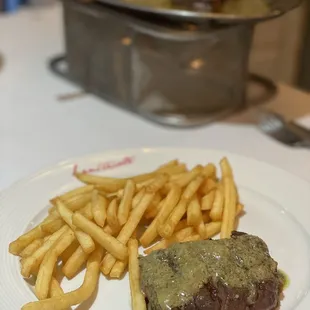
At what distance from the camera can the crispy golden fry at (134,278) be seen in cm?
85

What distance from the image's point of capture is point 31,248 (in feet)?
3.12

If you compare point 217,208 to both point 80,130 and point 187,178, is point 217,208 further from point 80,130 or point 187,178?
point 80,130

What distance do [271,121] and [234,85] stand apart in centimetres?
13

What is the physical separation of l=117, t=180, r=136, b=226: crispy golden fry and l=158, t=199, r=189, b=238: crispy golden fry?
0.06 m

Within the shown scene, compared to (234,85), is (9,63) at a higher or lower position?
lower

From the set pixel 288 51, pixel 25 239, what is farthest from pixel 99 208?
A: pixel 288 51

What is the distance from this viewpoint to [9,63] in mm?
1943

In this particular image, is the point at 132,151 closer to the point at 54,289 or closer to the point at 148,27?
the point at 148,27

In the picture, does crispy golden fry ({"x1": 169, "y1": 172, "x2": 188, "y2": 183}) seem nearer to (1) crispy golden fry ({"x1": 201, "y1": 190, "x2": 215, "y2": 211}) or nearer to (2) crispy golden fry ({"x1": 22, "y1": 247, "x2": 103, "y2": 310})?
(1) crispy golden fry ({"x1": 201, "y1": 190, "x2": 215, "y2": 211})

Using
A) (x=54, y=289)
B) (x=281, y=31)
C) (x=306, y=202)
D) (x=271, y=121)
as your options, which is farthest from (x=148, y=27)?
(x=281, y=31)

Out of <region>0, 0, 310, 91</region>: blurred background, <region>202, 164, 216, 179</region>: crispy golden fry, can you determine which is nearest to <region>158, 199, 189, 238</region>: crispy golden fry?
<region>202, 164, 216, 179</region>: crispy golden fry

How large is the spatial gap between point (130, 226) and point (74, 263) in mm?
109

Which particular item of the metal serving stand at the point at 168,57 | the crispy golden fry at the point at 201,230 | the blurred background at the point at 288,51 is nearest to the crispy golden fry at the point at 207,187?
the crispy golden fry at the point at 201,230

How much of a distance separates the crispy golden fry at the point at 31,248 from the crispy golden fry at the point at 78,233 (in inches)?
2.2
